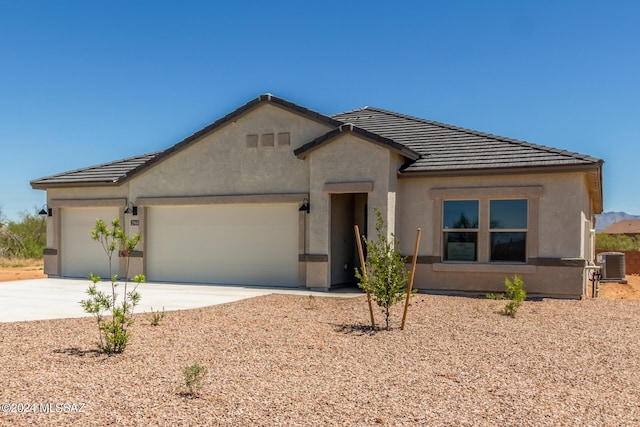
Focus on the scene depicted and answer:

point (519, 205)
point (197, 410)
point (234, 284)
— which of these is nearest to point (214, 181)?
point (234, 284)

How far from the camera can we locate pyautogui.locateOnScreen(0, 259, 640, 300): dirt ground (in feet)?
70.5

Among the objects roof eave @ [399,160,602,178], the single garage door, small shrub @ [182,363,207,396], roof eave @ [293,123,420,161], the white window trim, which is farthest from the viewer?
the single garage door

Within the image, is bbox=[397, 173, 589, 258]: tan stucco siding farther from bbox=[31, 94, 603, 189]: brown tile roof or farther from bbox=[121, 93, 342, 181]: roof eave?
bbox=[121, 93, 342, 181]: roof eave

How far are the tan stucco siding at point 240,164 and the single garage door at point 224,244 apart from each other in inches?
23.6

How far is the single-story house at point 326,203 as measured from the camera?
48.7 ft

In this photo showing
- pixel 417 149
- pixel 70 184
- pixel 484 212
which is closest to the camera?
pixel 484 212

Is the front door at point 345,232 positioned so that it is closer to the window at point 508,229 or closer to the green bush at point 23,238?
the window at point 508,229

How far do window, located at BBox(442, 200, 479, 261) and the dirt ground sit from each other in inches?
266

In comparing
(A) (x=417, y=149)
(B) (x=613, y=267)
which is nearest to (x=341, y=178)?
(A) (x=417, y=149)

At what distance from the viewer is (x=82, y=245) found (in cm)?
2027

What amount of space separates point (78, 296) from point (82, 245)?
5.97 m

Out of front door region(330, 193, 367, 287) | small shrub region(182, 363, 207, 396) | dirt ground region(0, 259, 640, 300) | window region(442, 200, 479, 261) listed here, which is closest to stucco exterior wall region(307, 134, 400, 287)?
front door region(330, 193, 367, 287)

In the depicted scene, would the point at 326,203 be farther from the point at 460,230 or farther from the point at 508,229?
the point at 508,229

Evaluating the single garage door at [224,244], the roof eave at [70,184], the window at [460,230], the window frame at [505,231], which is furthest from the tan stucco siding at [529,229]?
the roof eave at [70,184]
